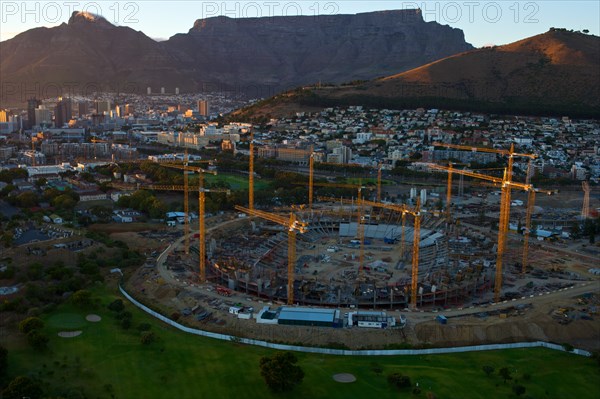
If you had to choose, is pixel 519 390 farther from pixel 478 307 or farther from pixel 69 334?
pixel 69 334

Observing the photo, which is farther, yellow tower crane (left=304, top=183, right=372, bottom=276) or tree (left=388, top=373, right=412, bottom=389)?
yellow tower crane (left=304, top=183, right=372, bottom=276)

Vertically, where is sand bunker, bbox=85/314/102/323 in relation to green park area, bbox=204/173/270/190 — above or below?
below

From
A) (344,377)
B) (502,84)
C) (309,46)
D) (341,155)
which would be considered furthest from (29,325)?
(309,46)

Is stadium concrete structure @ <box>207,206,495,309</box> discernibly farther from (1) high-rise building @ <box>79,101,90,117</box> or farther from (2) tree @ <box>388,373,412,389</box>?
(1) high-rise building @ <box>79,101,90,117</box>

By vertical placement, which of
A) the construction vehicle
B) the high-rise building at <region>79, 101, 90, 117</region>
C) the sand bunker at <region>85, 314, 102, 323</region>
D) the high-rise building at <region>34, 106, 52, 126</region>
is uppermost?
the high-rise building at <region>79, 101, 90, 117</region>

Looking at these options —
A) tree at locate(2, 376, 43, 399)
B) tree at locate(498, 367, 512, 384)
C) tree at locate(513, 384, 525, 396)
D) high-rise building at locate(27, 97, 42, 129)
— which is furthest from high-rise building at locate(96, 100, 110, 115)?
tree at locate(513, 384, 525, 396)

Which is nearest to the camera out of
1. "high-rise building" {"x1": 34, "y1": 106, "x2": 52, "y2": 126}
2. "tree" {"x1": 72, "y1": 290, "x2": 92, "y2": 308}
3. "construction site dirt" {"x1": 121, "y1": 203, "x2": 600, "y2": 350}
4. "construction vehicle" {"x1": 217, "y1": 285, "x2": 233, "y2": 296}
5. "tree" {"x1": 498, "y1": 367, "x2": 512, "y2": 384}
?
"tree" {"x1": 498, "y1": 367, "x2": 512, "y2": 384}

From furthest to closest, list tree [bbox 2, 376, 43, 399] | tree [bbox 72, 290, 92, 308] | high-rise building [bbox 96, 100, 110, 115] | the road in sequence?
high-rise building [bbox 96, 100, 110, 115] < the road < tree [bbox 72, 290, 92, 308] < tree [bbox 2, 376, 43, 399]

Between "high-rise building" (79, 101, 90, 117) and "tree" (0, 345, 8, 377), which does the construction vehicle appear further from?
"high-rise building" (79, 101, 90, 117)
